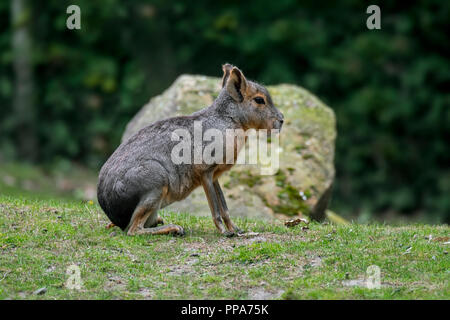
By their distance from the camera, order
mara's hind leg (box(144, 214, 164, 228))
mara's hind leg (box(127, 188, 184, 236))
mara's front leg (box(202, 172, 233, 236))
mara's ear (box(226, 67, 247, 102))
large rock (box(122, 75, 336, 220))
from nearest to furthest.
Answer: mara's hind leg (box(127, 188, 184, 236)), mara's front leg (box(202, 172, 233, 236)), mara's hind leg (box(144, 214, 164, 228)), mara's ear (box(226, 67, 247, 102)), large rock (box(122, 75, 336, 220))

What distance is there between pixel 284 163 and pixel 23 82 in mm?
10133

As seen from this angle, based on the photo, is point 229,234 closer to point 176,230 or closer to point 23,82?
point 176,230

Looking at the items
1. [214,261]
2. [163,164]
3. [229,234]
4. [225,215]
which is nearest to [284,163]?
[225,215]

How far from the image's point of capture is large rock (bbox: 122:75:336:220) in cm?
1073

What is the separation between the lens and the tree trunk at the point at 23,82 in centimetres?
1866

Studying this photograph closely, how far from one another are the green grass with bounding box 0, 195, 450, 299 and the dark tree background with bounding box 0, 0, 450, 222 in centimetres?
870

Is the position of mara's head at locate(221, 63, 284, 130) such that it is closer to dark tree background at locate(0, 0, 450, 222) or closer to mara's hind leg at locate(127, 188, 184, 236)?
mara's hind leg at locate(127, 188, 184, 236)

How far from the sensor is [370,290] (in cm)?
620

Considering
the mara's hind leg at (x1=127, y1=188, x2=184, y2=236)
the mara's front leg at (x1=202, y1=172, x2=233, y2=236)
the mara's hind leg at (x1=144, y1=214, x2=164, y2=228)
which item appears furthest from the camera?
the mara's hind leg at (x1=144, y1=214, x2=164, y2=228)

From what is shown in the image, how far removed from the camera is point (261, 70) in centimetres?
1836

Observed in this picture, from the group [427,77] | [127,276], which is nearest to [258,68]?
[427,77]

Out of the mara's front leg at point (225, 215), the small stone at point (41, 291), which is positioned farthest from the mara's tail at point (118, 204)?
the small stone at point (41, 291)

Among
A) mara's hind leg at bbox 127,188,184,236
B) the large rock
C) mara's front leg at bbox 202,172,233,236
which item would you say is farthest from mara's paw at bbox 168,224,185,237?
the large rock

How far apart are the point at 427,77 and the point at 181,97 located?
7609mm
